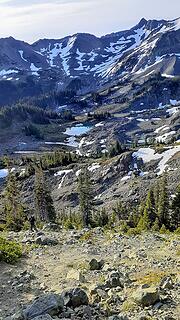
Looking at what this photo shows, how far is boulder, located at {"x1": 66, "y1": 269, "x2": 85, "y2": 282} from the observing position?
815 inches

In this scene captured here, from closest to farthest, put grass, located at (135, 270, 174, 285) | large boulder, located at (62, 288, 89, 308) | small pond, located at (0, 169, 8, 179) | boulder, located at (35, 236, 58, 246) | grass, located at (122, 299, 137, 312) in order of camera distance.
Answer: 1. grass, located at (122, 299, 137, 312)
2. large boulder, located at (62, 288, 89, 308)
3. grass, located at (135, 270, 174, 285)
4. boulder, located at (35, 236, 58, 246)
5. small pond, located at (0, 169, 8, 179)

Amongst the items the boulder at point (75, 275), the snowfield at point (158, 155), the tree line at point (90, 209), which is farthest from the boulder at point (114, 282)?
the snowfield at point (158, 155)

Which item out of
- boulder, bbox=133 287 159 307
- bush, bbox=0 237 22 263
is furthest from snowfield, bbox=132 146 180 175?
boulder, bbox=133 287 159 307

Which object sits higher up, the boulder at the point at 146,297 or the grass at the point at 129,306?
the boulder at the point at 146,297

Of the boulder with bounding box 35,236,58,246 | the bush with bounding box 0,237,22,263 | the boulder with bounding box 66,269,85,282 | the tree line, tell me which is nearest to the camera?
the boulder with bounding box 66,269,85,282

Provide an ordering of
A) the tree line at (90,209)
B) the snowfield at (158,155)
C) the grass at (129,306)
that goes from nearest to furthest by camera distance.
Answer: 1. the grass at (129,306)
2. the tree line at (90,209)
3. the snowfield at (158,155)

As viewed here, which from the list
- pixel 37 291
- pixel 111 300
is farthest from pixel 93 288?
pixel 37 291

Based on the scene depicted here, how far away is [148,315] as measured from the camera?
50.5 feet

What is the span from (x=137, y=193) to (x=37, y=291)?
326 feet

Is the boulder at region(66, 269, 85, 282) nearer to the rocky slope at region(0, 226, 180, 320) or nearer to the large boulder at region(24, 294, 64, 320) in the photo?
the rocky slope at region(0, 226, 180, 320)

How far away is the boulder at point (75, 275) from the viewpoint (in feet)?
67.9

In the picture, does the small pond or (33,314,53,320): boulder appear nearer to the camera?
(33,314,53,320): boulder

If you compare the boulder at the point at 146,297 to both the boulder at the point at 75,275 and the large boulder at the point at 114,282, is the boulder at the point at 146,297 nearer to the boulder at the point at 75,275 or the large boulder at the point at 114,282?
the large boulder at the point at 114,282

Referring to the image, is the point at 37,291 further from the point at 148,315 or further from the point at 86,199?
the point at 86,199
